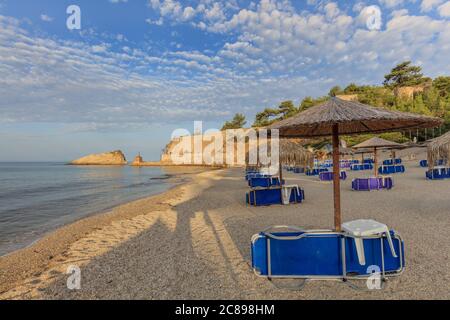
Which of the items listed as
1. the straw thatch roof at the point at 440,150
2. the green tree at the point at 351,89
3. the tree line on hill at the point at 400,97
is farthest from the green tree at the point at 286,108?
the straw thatch roof at the point at 440,150

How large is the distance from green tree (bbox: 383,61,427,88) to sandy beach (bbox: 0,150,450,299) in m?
59.2

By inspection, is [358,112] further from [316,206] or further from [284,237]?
[316,206]

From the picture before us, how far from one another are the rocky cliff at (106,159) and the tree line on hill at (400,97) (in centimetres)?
6622

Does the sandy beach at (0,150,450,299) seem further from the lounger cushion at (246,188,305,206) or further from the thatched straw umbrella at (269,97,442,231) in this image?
the thatched straw umbrella at (269,97,442,231)

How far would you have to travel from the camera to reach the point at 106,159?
104m

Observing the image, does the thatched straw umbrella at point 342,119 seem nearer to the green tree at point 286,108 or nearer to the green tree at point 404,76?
the green tree at point 286,108

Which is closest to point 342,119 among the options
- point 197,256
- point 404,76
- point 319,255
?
point 319,255

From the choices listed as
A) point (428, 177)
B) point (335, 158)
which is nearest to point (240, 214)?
point (335, 158)

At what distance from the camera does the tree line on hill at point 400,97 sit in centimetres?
3803

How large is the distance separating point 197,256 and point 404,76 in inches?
2690

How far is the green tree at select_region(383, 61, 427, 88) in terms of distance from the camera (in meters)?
54.5

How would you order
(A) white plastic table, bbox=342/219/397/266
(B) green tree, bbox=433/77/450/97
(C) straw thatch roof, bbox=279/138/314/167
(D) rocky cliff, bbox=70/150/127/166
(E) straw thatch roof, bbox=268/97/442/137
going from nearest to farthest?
1. (A) white plastic table, bbox=342/219/397/266
2. (E) straw thatch roof, bbox=268/97/442/137
3. (C) straw thatch roof, bbox=279/138/314/167
4. (B) green tree, bbox=433/77/450/97
5. (D) rocky cliff, bbox=70/150/127/166

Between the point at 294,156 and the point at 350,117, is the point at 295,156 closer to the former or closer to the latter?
the point at 294,156

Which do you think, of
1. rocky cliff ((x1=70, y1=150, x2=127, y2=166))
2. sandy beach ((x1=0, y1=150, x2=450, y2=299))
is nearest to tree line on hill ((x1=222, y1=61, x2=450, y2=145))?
sandy beach ((x1=0, y1=150, x2=450, y2=299))
